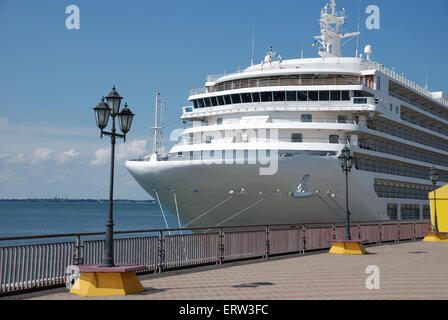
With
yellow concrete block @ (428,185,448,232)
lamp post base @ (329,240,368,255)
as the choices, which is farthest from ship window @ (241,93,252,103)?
lamp post base @ (329,240,368,255)

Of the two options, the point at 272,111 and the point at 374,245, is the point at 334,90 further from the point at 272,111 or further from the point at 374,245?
the point at 374,245

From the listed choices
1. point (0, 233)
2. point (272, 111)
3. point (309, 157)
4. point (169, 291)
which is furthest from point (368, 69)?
point (0, 233)

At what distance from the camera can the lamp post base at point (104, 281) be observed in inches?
388

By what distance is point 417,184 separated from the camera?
1663 inches

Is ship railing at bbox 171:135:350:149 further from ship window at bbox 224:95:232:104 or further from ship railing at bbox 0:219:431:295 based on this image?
ship railing at bbox 0:219:431:295

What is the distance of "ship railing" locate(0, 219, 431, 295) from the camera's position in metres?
10.6

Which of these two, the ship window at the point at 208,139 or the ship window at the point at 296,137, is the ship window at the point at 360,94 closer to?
the ship window at the point at 296,137

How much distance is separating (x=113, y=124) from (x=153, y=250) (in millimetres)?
3922

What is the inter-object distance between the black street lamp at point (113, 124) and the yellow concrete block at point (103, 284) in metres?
0.41

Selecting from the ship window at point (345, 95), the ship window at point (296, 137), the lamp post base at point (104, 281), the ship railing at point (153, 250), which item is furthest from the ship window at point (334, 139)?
the lamp post base at point (104, 281)

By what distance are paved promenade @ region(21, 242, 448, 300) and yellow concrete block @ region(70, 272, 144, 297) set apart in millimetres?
265

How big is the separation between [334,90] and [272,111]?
3746 mm
